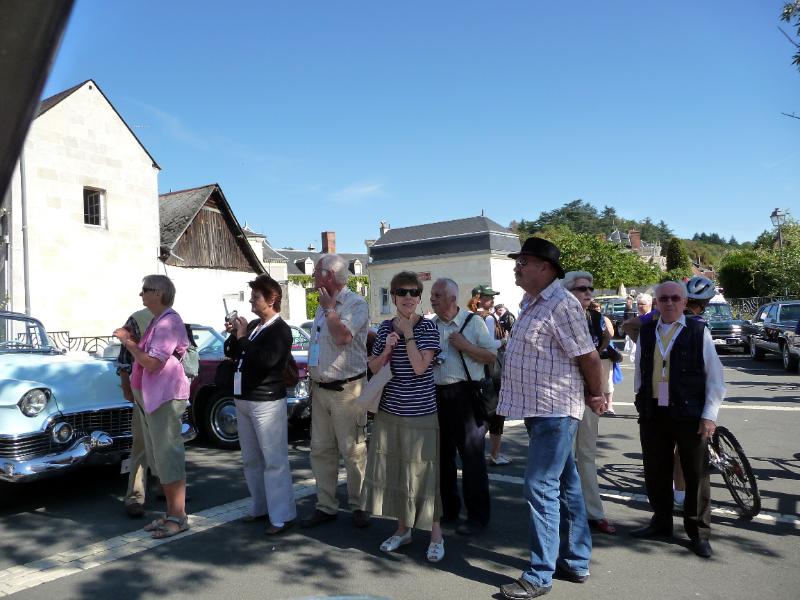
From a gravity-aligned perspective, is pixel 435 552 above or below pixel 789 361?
below

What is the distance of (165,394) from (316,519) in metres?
1.52

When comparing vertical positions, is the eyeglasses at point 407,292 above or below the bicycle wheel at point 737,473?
above

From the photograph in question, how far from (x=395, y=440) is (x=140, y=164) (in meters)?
22.0

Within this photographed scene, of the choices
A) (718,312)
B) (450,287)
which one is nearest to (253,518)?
(450,287)

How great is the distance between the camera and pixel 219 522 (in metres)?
5.23

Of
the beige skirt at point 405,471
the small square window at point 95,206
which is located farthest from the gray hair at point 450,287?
the small square window at point 95,206

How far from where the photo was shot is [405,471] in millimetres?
4363

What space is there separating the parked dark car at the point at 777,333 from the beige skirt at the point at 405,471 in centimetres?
1342

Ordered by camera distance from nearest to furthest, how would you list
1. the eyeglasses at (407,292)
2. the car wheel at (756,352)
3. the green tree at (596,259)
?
the eyeglasses at (407,292) < the car wheel at (756,352) < the green tree at (596,259)

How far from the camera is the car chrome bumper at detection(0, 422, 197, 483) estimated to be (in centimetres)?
518

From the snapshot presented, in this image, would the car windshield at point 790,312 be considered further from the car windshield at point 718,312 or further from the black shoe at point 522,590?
the black shoe at point 522,590

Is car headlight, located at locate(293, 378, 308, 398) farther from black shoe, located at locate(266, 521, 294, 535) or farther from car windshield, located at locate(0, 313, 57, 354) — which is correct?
black shoe, located at locate(266, 521, 294, 535)

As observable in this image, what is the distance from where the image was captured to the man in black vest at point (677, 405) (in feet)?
14.2

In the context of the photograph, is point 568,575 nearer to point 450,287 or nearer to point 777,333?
point 450,287
